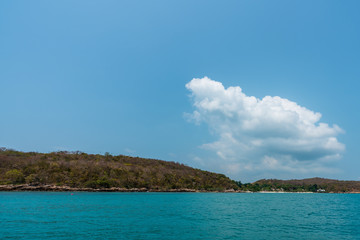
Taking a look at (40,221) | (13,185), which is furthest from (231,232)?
(13,185)

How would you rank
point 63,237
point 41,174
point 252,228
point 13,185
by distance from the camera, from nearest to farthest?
1. point 63,237
2. point 252,228
3. point 13,185
4. point 41,174

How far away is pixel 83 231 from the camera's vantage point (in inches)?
1550

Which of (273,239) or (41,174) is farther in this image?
(41,174)

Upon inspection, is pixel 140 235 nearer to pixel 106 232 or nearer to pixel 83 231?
pixel 106 232

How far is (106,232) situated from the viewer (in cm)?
3888

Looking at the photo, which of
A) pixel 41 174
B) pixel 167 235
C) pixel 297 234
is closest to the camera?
pixel 167 235

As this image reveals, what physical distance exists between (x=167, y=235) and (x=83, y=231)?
542 inches

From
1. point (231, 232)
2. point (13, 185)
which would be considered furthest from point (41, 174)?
point (231, 232)

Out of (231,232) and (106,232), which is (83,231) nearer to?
(106,232)

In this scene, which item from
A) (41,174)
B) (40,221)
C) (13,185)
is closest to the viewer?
(40,221)

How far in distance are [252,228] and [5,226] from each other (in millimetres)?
43995

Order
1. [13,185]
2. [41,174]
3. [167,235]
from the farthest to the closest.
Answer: [41,174]
[13,185]
[167,235]

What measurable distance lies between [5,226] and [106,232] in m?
19.1

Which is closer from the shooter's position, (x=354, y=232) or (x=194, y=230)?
(x=194, y=230)
